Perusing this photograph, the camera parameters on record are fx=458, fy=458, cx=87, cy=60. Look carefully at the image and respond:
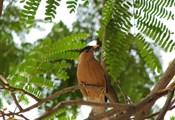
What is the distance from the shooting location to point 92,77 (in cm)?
398

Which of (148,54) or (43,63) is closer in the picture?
(148,54)

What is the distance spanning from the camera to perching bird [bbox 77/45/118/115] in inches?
152

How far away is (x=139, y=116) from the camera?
122 inches

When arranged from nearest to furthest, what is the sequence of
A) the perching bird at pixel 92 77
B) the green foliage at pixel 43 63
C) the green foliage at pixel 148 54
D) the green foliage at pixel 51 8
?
the green foliage at pixel 51 8, the green foliage at pixel 148 54, the green foliage at pixel 43 63, the perching bird at pixel 92 77

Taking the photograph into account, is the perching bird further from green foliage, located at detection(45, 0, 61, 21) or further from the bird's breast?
green foliage, located at detection(45, 0, 61, 21)

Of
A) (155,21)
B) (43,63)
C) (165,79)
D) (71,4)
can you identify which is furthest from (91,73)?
(71,4)

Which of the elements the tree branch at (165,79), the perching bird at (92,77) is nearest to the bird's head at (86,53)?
the perching bird at (92,77)

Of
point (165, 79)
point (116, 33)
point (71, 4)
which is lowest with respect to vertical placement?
point (165, 79)

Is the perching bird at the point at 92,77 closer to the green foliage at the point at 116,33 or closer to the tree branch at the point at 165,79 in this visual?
the tree branch at the point at 165,79

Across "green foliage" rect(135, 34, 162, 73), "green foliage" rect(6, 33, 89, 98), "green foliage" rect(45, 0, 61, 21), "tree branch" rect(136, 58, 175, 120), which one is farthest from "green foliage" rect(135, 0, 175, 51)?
"green foliage" rect(6, 33, 89, 98)

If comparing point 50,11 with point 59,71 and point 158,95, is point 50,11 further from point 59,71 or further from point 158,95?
point 59,71

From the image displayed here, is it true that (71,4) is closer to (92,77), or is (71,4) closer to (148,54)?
(148,54)

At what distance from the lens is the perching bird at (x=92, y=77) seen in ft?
12.6

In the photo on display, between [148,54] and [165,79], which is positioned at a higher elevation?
[148,54]
